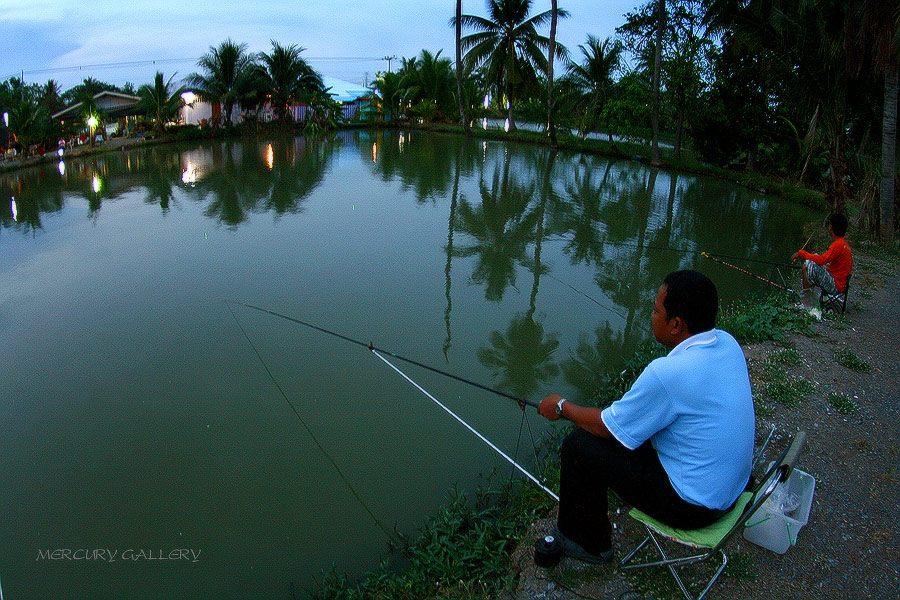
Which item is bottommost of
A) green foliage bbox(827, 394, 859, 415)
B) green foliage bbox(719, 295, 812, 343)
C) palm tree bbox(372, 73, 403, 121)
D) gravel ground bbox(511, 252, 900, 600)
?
gravel ground bbox(511, 252, 900, 600)

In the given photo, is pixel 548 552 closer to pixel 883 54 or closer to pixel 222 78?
pixel 883 54

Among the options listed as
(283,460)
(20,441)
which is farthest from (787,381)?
(20,441)

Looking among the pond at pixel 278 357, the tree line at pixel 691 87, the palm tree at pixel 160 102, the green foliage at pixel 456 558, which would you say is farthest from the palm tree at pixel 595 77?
the green foliage at pixel 456 558

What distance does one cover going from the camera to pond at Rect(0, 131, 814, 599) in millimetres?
2961

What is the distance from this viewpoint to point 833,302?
484 cm

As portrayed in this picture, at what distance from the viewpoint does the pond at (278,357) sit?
296cm

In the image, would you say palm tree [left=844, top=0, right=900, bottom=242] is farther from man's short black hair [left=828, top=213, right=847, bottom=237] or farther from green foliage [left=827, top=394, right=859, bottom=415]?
green foliage [left=827, top=394, right=859, bottom=415]

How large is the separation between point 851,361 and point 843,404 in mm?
677

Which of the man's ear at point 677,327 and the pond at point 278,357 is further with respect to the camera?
the pond at point 278,357

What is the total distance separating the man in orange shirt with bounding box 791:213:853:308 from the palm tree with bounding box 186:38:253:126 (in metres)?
26.1

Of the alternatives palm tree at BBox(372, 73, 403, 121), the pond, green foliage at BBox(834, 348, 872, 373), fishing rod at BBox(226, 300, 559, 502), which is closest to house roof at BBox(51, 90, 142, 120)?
palm tree at BBox(372, 73, 403, 121)

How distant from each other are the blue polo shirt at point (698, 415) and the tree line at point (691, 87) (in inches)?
265

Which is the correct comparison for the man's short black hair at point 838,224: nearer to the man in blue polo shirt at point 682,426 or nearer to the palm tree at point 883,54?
the palm tree at point 883,54

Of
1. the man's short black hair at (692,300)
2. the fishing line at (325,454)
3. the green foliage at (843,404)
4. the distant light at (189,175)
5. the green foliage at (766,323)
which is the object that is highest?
the man's short black hair at (692,300)
